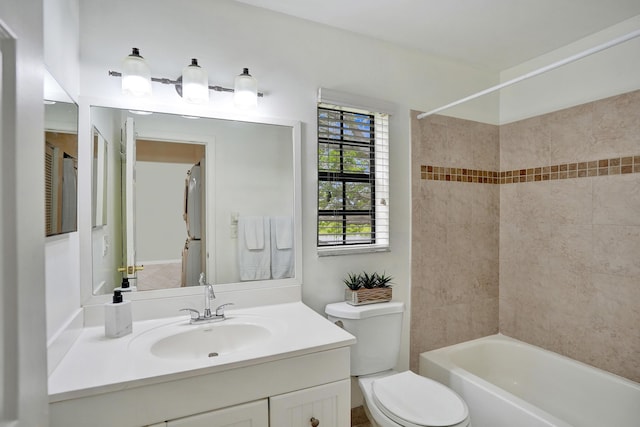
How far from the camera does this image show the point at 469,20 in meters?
A: 1.92

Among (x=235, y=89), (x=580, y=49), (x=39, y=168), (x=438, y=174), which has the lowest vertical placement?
(x=39, y=168)

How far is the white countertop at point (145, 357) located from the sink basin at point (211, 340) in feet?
0.22

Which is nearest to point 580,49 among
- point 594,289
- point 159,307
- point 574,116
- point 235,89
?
point 574,116

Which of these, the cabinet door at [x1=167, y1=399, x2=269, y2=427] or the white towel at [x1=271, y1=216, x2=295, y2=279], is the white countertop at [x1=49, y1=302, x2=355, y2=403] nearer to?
the cabinet door at [x1=167, y1=399, x2=269, y2=427]

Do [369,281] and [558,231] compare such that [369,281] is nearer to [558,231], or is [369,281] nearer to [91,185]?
[558,231]

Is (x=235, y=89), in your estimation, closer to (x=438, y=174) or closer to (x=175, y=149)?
(x=175, y=149)

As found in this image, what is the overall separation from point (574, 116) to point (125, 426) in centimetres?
282

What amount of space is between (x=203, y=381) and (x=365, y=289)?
3.38ft

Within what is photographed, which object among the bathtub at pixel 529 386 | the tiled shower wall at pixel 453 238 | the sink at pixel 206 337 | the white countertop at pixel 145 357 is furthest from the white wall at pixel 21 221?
the tiled shower wall at pixel 453 238

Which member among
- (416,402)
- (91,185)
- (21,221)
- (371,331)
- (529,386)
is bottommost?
(529,386)

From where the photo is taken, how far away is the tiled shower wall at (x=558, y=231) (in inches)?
75.4

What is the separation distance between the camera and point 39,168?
1.99ft

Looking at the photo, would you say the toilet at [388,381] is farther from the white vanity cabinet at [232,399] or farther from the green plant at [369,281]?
the white vanity cabinet at [232,399]

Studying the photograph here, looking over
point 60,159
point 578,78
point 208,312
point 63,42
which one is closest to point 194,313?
point 208,312
